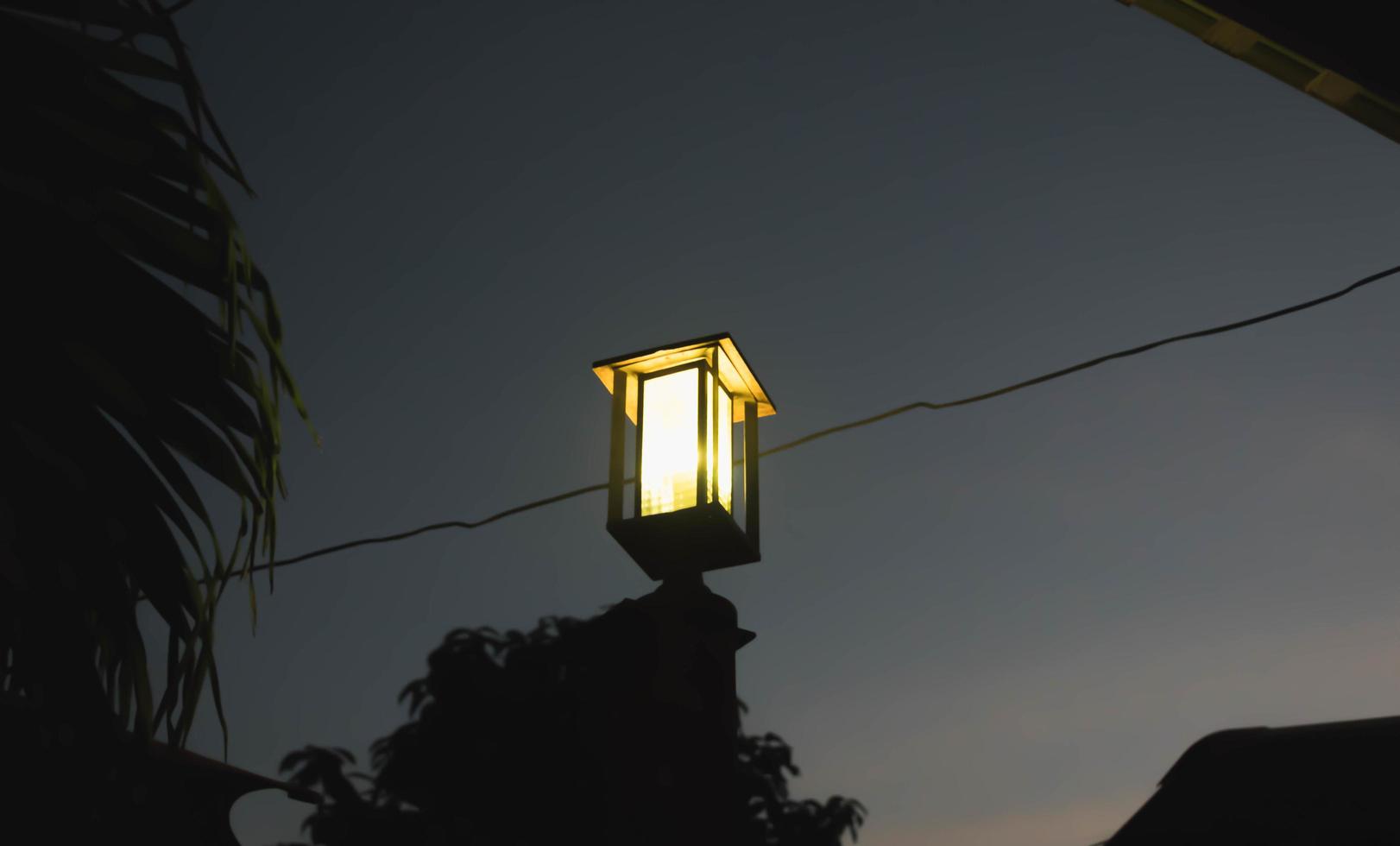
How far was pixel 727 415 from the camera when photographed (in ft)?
11.4

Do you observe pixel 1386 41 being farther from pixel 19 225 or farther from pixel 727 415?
pixel 19 225

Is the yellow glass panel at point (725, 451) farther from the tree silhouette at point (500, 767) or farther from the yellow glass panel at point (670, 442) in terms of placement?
the tree silhouette at point (500, 767)

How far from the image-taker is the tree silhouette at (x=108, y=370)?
205cm

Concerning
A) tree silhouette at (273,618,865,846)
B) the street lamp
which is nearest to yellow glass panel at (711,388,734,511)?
the street lamp

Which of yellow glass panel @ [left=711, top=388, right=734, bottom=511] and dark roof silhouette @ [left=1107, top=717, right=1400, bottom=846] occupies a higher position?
yellow glass panel @ [left=711, top=388, right=734, bottom=511]

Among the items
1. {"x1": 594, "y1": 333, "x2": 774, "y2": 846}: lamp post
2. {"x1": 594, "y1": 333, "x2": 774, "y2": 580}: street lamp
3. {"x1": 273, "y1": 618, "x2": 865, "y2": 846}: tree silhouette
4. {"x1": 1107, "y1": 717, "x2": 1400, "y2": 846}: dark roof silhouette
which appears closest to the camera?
{"x1": 1107, "y1": 717, "x2": 1400, "y2": 846}: dark roof silhouette

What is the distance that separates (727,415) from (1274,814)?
2.06m

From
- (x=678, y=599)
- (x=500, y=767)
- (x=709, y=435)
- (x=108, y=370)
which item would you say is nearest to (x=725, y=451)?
(x=709, y=435)

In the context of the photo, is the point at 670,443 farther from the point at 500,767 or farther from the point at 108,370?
the point at 500,767

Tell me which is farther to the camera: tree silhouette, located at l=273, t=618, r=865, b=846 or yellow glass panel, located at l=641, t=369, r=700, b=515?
tree silhouette, located at l=273, t=618, r=865, b=846

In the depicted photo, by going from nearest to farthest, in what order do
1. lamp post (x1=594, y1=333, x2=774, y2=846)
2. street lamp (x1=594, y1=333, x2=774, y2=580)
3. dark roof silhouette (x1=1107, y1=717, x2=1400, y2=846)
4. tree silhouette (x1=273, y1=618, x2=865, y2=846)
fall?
dark roof silhouette (x1=1107, y1=717, x2=1400, y2=846), lamp post (x1=594, y1=333, x2=774, y2=846), street lamp (x1=594, y1=333, x2=774, y2=580), tree silhouette (x1=273, y1=618, x2=865, y2=846)

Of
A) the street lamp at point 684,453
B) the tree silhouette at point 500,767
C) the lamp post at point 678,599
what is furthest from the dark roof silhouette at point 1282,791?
the tree silhouette at point 500,767

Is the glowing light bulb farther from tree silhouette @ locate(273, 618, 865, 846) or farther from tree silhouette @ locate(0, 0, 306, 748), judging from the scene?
tree silhouette @ locate(273, 618, 865, 846)

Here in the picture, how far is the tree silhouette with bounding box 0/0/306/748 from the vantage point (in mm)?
2053
